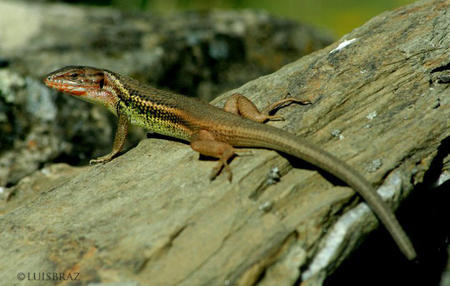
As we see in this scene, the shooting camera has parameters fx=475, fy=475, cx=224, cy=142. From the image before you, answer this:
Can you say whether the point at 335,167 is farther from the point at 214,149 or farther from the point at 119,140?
the point at 119,140

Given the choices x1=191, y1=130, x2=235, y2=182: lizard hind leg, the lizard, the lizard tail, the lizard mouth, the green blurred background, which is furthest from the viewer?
the green blurred background

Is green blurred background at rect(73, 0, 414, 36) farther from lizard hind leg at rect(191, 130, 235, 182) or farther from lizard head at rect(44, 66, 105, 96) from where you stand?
lizard hind leg at rect(191, 130, 235, 182)

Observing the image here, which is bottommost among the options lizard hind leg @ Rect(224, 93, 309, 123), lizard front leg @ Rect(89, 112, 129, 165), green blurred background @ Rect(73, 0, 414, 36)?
lizard front leg @ Rect(89, 112, 129, 165)

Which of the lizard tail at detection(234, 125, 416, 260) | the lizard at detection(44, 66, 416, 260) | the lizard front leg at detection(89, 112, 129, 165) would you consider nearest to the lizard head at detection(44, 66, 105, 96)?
the lizard at detection(44, 66, 416, 260)

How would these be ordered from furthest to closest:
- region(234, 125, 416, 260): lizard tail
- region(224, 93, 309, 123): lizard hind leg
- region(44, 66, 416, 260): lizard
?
1. region(224, 93, 309, 123): lizard hind leg
2. region(44, 66, 416, 260): lizard
3. region(234, 125, 416, 260): lizard tail

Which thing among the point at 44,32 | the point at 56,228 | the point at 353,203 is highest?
the point at 44,32

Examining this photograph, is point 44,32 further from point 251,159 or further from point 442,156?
point 442,156

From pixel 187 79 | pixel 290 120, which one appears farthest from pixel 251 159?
pixel 187 79
